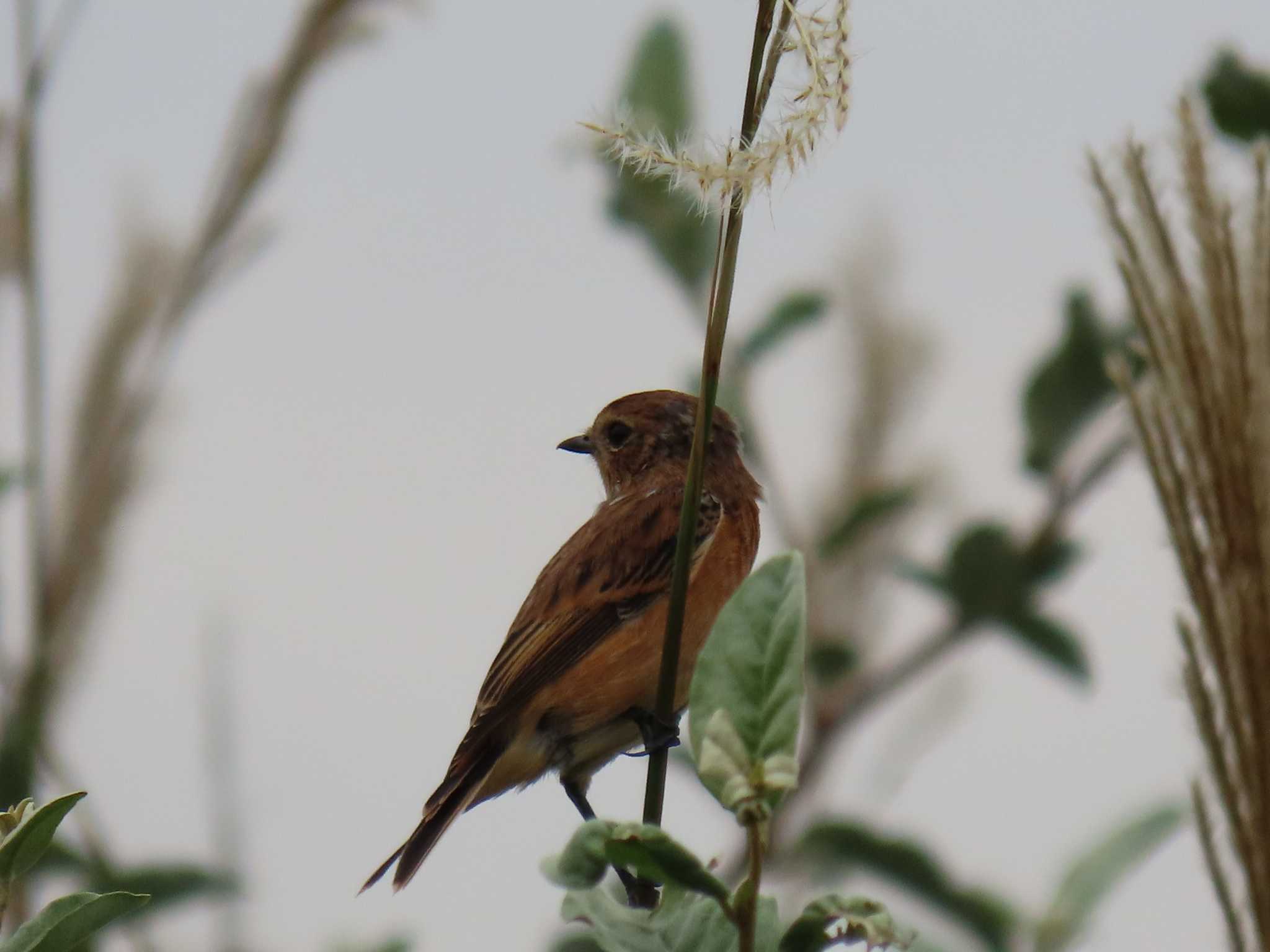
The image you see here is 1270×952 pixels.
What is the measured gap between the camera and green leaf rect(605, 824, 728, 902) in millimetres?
1199

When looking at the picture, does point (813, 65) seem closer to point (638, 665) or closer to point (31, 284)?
point (31, 284)

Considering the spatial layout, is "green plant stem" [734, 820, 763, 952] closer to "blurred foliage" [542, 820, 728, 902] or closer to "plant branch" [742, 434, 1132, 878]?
"blurred foliage" [542, 820, 728, 902]

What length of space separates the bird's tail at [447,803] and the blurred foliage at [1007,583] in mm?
958

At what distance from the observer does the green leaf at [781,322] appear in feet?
12.0

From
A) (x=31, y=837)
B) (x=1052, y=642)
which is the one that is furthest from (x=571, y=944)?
(x=31, y=837)

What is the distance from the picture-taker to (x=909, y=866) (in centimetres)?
302

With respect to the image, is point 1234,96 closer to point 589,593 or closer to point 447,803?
point 589,593

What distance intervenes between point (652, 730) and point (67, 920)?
581mm

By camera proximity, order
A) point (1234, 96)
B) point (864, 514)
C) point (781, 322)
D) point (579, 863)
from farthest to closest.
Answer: point (781, 322) < point (864, 514) < point (1234, 96) < point (579, 863)

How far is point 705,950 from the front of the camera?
1.29m

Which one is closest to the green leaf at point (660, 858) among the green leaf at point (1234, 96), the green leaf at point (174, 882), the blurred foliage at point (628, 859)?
the blurred foliage at point (628, 859)

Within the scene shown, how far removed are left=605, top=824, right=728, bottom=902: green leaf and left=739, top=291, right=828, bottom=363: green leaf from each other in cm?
247

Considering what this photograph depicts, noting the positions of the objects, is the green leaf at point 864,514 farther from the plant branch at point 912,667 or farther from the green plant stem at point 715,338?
the green plant stem at point 715,338

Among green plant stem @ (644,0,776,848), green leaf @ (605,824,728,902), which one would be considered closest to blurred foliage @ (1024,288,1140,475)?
green plant stem @ (644,0,776,848)
